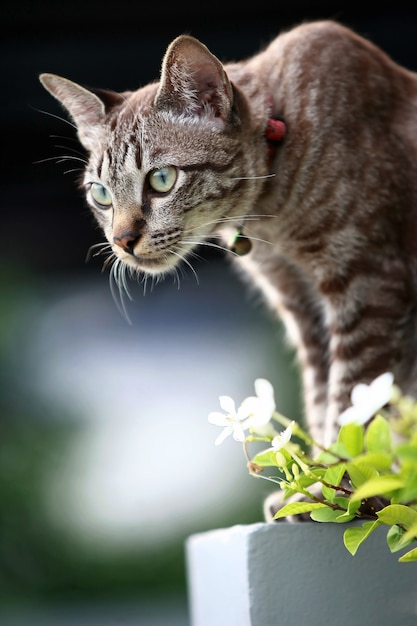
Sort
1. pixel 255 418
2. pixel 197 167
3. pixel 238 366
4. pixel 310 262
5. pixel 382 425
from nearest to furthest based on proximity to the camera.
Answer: pixel 382 425 < pixel 255 418 < pixel 197 167 < pixel 310 262 < pixel 238 366

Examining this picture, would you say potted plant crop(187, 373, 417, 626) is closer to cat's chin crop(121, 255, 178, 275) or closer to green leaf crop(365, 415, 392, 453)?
green leaf crop(365, 415, 392, 453)

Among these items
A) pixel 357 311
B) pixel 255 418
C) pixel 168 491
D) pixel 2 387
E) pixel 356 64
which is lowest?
pixel 168 491

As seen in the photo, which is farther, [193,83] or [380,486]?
[193,83]

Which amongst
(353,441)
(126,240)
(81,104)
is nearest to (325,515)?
(353,441)

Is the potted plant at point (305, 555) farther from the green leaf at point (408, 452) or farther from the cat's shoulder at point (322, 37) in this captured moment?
the cat's shoulder at point (322, 37)

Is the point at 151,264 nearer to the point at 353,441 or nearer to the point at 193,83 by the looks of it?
the point at 193,83

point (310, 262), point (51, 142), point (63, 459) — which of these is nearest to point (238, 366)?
point (63, 459)

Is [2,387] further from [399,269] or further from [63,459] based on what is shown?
[399,269]

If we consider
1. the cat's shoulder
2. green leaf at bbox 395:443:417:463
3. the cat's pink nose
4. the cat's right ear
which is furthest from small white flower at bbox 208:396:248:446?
the cat's shoulder
